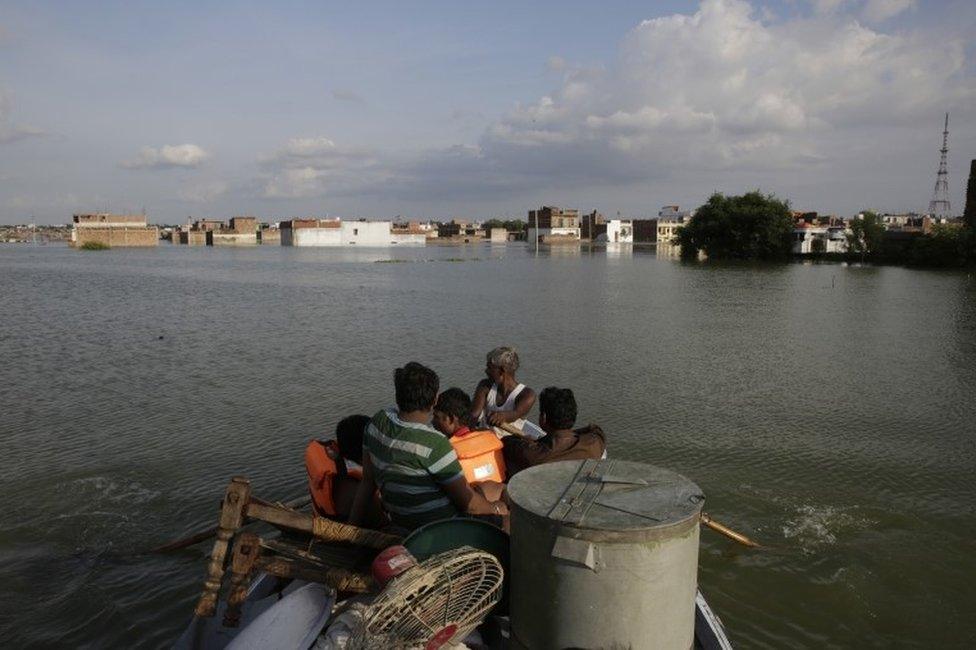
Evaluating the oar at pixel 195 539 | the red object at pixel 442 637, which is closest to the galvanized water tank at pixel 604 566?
the red object at pixel 442 637

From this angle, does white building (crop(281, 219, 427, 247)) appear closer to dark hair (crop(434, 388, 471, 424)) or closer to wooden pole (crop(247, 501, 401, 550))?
dark hair (crop(434, 388, 471, 424))

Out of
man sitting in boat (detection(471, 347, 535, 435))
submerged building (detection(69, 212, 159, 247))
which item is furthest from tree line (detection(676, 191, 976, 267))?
submerged building (detection(69, 212, 159, 247))

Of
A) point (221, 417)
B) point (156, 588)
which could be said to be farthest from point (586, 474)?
point (221, 417)

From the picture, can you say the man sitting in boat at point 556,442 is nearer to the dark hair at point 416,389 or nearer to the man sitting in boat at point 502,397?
the dark hair at point 416,389

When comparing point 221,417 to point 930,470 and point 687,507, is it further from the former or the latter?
point 930,470

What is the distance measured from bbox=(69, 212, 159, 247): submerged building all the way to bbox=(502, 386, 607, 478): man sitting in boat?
12128cm

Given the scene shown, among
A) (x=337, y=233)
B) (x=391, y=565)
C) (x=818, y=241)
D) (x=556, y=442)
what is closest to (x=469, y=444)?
(x=556, y=442)

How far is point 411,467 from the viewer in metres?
3.93

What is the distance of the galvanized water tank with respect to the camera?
117 inches

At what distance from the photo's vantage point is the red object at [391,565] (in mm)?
3301

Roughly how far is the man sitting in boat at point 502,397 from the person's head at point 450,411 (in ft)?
4.60

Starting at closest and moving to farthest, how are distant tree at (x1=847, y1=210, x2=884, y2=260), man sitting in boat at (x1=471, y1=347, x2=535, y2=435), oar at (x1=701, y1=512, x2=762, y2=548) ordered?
1. oar at (x1=701, y1=512, x2=762, y2=548)
2. man sitting in boat at (x1=471, y1=347, x2=535, y2=435)
3. distant tree at (x1=847, y1=210, x2=884, y2=260)

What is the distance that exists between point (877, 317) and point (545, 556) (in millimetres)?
24918

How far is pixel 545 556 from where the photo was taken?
3.08 m
